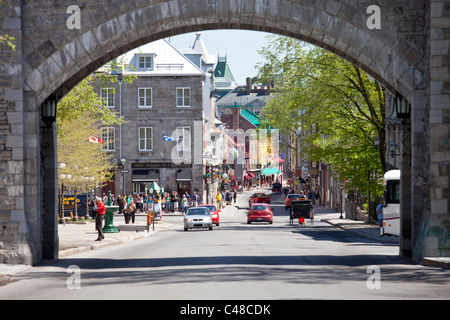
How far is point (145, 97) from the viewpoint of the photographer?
68000 millimetres

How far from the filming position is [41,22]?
18859 mm

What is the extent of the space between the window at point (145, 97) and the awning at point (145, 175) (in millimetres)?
5520

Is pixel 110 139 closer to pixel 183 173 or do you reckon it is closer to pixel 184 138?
pixel 184 138

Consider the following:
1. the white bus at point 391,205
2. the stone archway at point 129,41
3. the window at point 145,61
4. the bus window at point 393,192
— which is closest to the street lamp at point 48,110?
the stone archway at point 129,41

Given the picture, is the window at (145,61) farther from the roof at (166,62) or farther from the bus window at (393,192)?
the bus window at (393,192)

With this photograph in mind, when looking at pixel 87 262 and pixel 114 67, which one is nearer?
pixel 87 262

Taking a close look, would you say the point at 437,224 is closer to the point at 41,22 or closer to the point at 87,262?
the point at 87,262

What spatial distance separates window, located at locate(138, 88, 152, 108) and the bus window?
3794 cm

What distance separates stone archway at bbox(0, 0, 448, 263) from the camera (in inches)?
734

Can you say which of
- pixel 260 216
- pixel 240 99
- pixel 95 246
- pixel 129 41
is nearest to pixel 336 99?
pixel 260 216

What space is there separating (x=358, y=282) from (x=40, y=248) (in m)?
8.83

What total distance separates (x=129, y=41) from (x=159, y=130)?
48844mm
